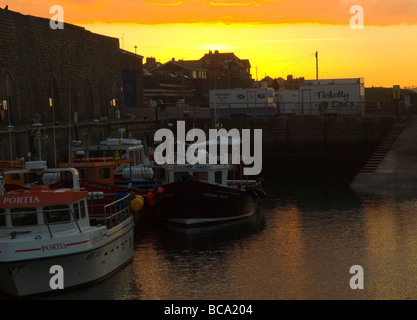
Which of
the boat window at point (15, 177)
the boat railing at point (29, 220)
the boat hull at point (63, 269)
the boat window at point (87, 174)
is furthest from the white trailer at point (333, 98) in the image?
the boat railing at point (29, 220)

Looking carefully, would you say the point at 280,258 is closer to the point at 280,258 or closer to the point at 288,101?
the point at 280,258

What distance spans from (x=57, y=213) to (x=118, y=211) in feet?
15.9

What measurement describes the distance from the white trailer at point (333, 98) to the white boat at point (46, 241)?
45.1 m

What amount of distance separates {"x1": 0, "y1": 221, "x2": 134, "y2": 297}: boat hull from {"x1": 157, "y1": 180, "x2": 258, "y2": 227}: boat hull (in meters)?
8.16

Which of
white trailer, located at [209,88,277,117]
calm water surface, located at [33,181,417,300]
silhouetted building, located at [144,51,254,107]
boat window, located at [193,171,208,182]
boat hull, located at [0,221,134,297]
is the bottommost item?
calm water surface, located at [33,181,417,300]

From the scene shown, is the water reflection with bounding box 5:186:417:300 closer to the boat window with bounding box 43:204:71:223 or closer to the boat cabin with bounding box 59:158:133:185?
the boat window with bounding box 43:204:71:223

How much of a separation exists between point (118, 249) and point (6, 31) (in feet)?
83.5

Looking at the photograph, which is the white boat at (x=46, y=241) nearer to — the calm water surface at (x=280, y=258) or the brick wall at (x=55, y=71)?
the calm water surface at (x=280, y=258)

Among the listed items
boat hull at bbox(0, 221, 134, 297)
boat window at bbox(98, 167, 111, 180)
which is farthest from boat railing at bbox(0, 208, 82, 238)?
boat window at bbox(98, 167, 111, 180)

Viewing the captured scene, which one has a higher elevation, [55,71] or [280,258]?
[55,71]

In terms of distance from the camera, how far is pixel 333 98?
66562 mm

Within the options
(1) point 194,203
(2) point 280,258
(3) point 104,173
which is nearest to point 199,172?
(1) point 194,203

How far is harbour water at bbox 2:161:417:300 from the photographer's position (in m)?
22.3
